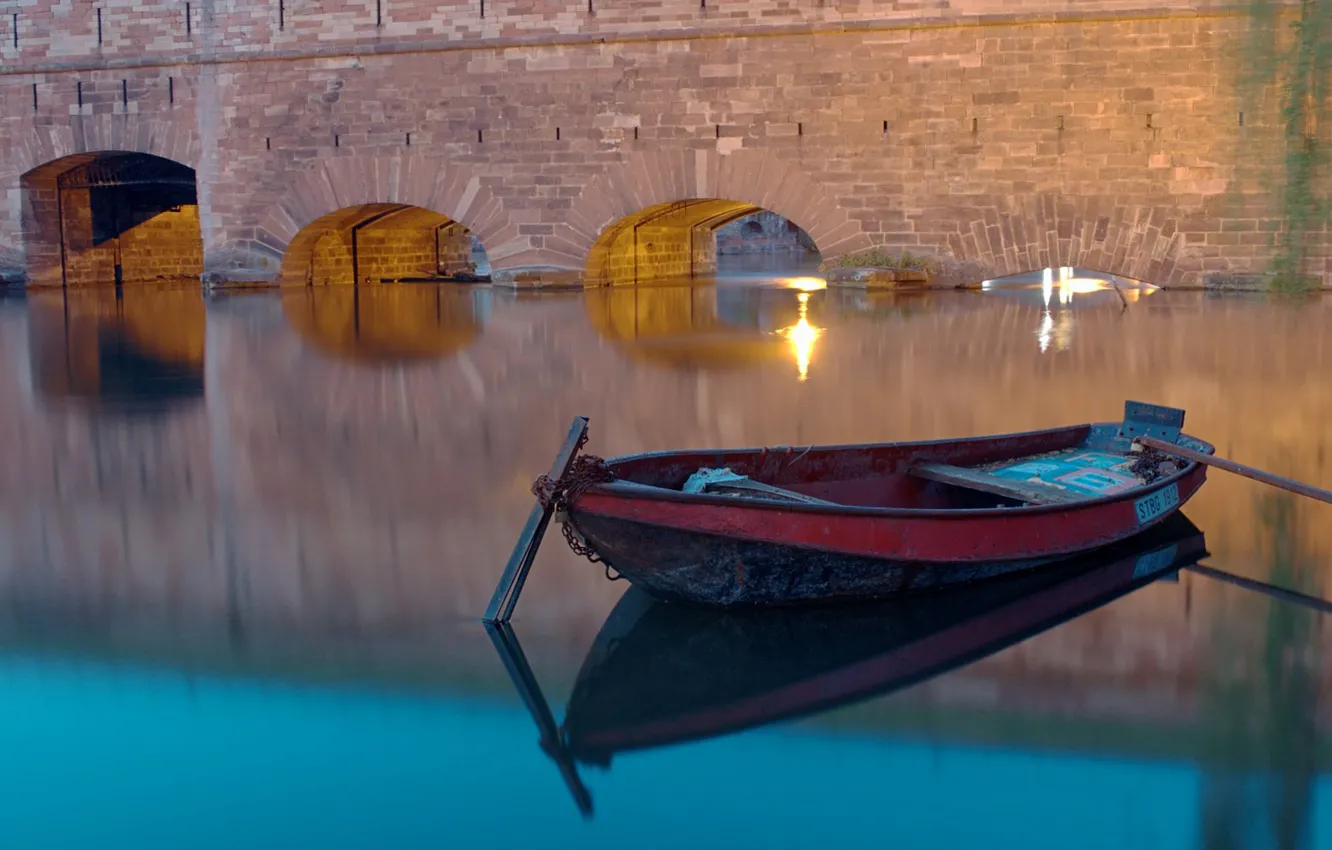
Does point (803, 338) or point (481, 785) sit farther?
point (803, 338)

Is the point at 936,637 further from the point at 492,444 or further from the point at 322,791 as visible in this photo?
the point at 492,444

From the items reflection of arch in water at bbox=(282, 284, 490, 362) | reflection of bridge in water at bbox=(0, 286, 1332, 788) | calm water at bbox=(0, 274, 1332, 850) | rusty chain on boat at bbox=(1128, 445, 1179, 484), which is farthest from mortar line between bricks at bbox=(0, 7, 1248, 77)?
rusty chain on boat at bbox=(1128, 445, 1179, 484)

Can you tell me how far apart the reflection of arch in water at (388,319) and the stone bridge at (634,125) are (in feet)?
3.31

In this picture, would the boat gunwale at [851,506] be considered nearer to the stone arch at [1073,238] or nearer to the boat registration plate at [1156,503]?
the boat registration plate at [1156,503]

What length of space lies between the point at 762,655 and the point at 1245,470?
2173 mm

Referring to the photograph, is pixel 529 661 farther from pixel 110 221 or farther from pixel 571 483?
pixel 110 221

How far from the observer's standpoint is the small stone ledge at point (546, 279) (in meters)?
17.9

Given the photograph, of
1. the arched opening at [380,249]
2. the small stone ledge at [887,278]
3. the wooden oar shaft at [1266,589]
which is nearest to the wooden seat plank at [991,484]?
the wooden oar shaft at [1266,589]

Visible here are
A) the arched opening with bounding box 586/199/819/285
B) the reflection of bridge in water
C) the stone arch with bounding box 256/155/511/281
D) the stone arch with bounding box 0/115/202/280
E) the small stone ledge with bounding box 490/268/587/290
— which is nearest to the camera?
the reflection of bridge in water

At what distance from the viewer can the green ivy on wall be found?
12.8 feet

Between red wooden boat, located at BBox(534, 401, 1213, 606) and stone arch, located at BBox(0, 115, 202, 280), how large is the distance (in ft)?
49.5

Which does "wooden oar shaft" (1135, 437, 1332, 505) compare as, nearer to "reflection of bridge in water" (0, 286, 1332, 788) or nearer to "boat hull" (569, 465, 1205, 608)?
"reflection of bridge in water" (0, 286, 1332, 788)

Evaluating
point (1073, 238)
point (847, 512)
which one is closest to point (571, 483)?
point (847, 512)

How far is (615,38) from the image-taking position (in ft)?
56.0
